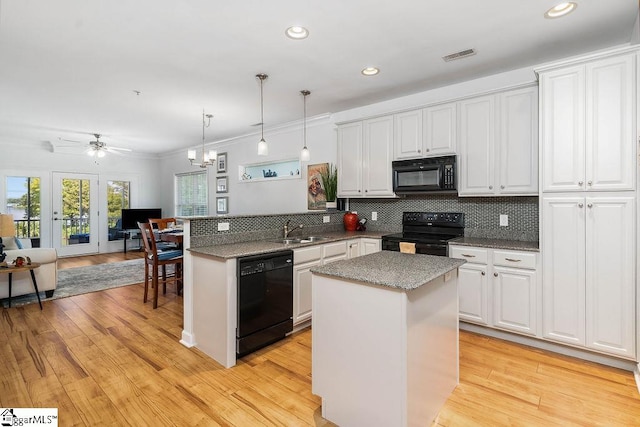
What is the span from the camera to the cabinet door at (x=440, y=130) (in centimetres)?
339

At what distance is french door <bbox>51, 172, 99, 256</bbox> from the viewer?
7.02 meters

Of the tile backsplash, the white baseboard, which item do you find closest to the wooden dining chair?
the tile backsplash

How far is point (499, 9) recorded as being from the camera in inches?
87.1

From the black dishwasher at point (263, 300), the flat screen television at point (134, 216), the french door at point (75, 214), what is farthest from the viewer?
the flat screen television at point (134, 216)

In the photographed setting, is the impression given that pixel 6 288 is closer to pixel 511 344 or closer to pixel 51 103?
pixel 51 103

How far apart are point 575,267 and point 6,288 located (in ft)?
20.0

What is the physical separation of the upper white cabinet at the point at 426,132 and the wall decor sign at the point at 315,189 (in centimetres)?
133

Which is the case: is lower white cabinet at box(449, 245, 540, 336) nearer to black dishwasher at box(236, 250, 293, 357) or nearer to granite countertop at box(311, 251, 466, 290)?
granite countertop at box(311, 251, 466, 290)

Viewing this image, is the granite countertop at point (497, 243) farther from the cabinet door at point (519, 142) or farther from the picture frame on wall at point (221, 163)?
the picture frame on wall at point (221, 163)

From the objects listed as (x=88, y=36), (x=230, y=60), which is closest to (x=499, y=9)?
(x=230, y=60)

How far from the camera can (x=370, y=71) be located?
3.25 metres

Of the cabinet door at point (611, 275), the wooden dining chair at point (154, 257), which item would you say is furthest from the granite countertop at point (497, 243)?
the wooden dining chair at point (154, 257)

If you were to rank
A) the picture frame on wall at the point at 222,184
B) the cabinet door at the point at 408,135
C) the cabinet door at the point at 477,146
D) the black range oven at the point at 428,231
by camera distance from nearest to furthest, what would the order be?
the cabinet door at the point at 477,146
the black range oven at the point at 428,231
the cabinet door at the point at 408,135
the picture frame on wall at the point at 222,184

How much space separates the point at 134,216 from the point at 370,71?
7054mm
